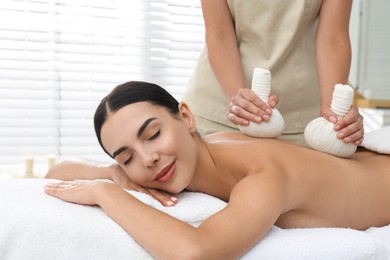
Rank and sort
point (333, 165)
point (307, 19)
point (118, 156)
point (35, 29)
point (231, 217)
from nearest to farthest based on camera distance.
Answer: point (231, 217)
point (118, 156)
point (333, 165)
point (307, 19)
point (35, 29)

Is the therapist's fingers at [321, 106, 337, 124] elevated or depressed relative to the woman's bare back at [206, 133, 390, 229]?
elevated

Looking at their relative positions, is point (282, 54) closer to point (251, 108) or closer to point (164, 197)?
point (251, 108)

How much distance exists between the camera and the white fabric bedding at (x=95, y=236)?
99 cm

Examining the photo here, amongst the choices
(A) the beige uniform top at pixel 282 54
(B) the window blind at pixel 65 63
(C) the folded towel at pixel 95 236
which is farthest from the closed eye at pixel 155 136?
(B) the window blind at pixel 65 63

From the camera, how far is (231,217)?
1.05m

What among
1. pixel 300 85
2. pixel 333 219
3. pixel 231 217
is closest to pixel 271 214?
pixel 231 217

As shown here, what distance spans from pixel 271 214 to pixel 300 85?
780 millimetres

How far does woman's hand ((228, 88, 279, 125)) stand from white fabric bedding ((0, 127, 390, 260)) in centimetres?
27

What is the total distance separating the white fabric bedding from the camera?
0.99 meters

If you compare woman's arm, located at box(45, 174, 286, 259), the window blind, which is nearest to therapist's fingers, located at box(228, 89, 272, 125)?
woman's arm, located at box(45, 174, 286, 259)

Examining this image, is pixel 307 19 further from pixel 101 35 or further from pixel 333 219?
pixel 101 35

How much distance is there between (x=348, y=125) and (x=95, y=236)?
686mm

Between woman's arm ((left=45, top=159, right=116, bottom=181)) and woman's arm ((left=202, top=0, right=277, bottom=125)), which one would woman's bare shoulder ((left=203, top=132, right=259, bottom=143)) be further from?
woman's arm ((left=45, top=159, right=116, bottom=181))

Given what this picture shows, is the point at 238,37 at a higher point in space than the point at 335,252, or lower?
higher
